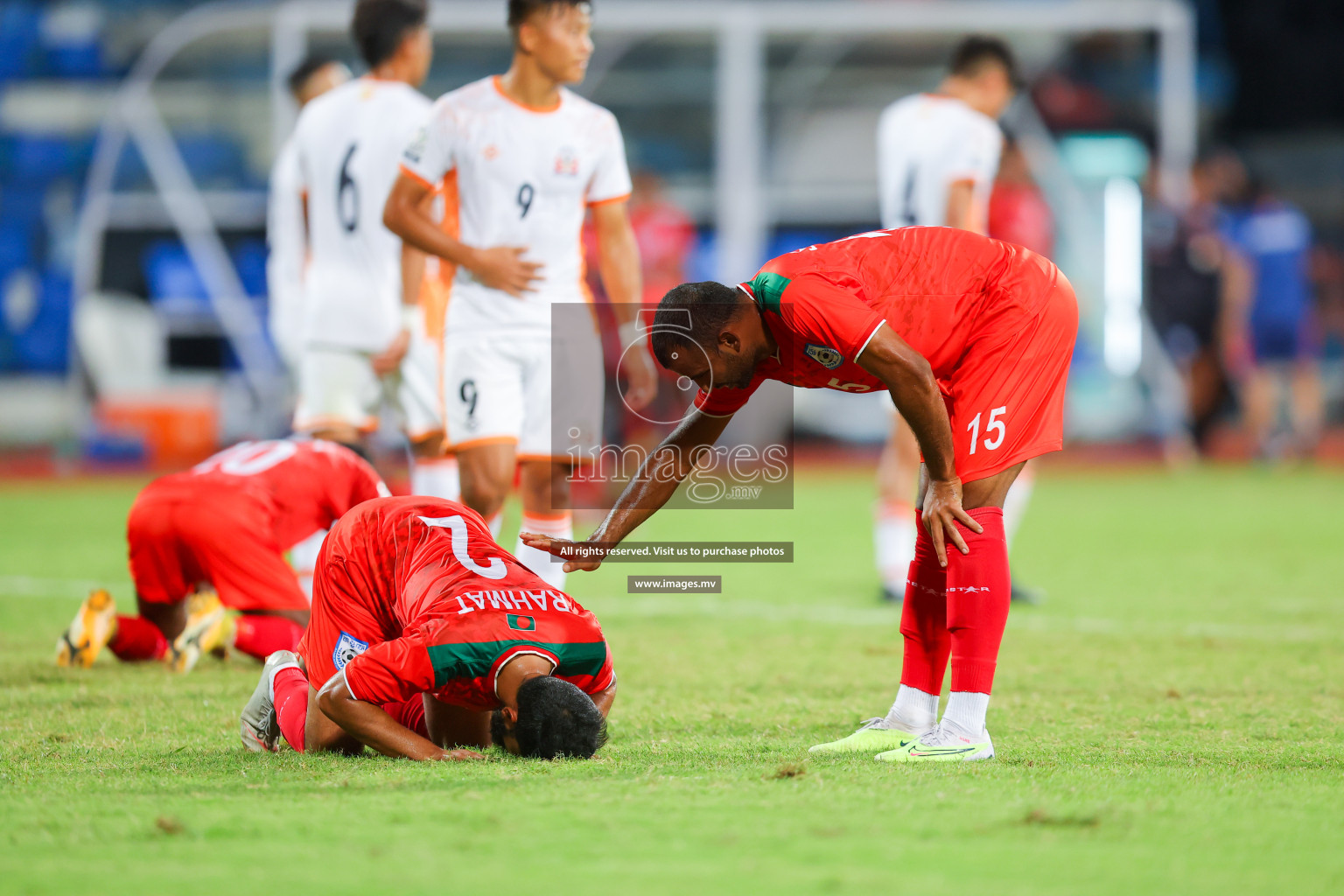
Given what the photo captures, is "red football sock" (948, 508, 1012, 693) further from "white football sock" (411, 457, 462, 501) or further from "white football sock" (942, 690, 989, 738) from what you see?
"white football sock" (411, 457, 462, 501)

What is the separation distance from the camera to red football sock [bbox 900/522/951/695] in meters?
4.08

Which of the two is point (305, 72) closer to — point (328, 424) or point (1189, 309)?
point (328, 424)

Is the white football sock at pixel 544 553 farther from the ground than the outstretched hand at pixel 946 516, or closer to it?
closer to it

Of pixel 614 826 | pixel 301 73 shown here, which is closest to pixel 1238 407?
pixel 301 73

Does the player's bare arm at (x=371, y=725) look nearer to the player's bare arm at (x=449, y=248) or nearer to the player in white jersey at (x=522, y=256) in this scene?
the player in white jersey at (x=522, y=256)

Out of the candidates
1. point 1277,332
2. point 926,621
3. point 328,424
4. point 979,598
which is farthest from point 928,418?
point 1277,332

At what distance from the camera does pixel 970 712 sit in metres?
3.77

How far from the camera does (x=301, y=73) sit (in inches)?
305

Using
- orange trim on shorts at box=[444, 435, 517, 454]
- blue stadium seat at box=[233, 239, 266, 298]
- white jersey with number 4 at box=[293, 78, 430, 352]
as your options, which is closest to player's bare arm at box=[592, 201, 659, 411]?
orange trim on shorts at box=[444, 435, 517, 454]

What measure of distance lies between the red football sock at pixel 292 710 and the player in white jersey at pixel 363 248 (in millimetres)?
2381

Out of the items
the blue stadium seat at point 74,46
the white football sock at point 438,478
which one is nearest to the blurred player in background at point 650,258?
the white football sock at point 438,478

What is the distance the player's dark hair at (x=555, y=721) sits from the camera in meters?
3.56

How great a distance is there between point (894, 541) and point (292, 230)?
3.33m

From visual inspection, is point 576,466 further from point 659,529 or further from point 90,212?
point 90,212
